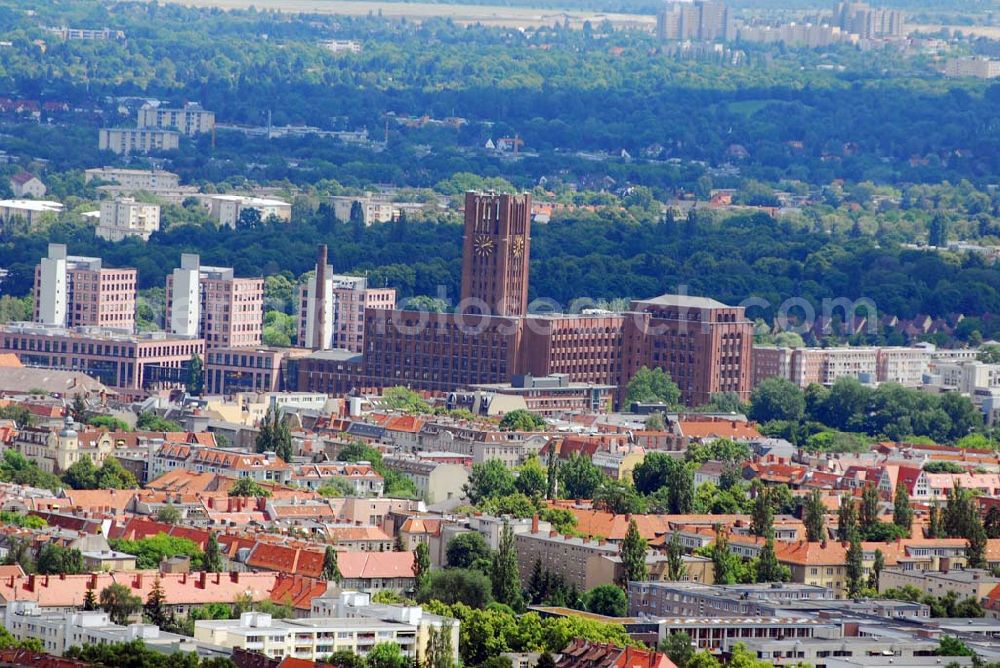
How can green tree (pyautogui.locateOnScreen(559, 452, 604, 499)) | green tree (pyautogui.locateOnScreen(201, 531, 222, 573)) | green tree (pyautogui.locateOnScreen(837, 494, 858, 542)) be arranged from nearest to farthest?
green tree (pyautogui.locateOnScreen(201, 531, 222, 573)) < green tree (pyautogui.locateOnScreen(837, 494, 858, 542)) < green tree (pyautogui.locateOnScreen(559, 452, 604, 499))

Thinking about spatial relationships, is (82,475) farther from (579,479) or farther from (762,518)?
(762,518)

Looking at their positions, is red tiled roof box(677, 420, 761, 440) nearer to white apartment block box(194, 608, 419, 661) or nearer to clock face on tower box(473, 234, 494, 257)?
clock face on tower box(473, 234, 494, 257)

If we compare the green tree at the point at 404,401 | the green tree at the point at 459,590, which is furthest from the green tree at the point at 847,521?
the green tree at the point at 404,401

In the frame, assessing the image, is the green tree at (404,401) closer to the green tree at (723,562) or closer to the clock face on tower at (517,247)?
the clock face on tower at (517,247)

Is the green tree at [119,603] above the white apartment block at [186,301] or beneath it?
beneath

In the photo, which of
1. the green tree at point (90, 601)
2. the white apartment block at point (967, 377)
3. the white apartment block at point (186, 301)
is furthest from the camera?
the white apartment block at point (186, 301)

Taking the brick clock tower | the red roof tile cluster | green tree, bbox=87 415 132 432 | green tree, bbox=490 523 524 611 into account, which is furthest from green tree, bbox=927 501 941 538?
the brick clock tower

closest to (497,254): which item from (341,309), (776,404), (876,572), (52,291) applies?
(776,404)

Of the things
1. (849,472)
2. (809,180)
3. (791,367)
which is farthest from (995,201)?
(849,472)
